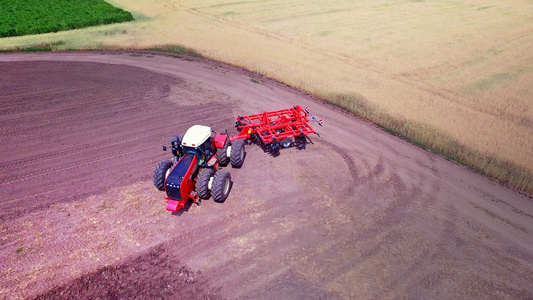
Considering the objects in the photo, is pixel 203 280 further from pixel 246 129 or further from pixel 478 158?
pixel 478 158

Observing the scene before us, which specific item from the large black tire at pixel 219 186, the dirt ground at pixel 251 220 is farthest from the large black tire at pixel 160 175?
the large black tire at pixel 219 186

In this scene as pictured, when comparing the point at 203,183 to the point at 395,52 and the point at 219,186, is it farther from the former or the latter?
the point at 395,52

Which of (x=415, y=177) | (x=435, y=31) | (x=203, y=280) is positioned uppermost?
(x=435, y=31)

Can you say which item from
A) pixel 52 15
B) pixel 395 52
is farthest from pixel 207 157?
pixel 52 15

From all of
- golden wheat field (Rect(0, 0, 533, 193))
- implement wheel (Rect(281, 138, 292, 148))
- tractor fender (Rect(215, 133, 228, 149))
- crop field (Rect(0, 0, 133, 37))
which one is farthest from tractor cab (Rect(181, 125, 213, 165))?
Result: crop field (Rect(0, 0, 133, 37))

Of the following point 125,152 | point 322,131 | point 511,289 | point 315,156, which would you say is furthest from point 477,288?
point 125,152

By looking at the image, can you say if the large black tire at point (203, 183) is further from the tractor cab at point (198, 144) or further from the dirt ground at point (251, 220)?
the tractor cab at point (198, 144)
